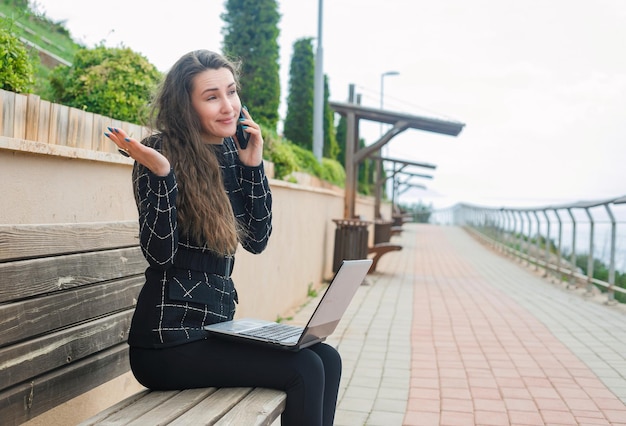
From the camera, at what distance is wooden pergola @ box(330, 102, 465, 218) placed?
1345 centimetres

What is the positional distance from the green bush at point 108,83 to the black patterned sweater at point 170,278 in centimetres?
241

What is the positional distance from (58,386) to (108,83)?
2861 mm

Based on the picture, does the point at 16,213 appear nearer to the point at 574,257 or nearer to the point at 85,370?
the point at 85,370

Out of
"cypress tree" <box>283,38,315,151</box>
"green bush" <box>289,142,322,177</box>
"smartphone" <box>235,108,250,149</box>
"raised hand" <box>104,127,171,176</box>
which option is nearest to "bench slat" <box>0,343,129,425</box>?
"raised hand" <box>104,127,171,176</box>

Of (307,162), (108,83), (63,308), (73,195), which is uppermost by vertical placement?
(307,162)

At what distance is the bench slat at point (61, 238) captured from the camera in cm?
189

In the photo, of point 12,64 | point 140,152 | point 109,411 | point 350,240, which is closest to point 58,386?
point 109,411

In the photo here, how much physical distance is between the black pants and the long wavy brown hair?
0.31m

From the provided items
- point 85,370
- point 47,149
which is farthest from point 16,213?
point 85,370

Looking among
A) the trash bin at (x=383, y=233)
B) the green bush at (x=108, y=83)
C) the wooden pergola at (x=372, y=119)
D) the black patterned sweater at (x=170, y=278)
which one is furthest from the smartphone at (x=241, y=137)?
the trash bin at (x=383, y=233)

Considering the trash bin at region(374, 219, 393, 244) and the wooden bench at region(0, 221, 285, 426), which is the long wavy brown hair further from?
the trash bin at region(374, 219, 393, 244)

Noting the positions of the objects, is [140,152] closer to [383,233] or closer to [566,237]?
[566,237]

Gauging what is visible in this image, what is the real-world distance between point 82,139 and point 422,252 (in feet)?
50.6

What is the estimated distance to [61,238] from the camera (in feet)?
7.03
